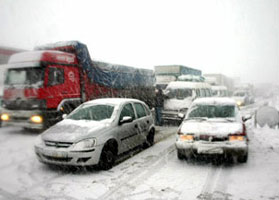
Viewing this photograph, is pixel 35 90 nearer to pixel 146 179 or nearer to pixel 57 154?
pixel 57 154

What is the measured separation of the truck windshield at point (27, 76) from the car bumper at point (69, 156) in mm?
4769

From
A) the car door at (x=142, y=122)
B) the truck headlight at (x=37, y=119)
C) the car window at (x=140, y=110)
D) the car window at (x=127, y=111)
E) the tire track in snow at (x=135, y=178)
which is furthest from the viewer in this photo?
the truck headlight at (x=37, y=119)

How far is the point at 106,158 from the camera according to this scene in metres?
5.98

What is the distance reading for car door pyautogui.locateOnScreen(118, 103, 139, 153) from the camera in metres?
6.62

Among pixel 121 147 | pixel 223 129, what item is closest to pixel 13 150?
pixel 121 147

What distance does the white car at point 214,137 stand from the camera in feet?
19.7

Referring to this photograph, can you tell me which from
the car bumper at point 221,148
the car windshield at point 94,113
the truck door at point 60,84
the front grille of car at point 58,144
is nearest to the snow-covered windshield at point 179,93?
the truck door at point 60,84

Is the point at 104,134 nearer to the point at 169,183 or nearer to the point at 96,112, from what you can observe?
the point at 96,112

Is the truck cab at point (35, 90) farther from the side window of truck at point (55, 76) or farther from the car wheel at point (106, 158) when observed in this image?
the car wheel at point (106, 158)

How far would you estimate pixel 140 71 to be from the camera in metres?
16.7

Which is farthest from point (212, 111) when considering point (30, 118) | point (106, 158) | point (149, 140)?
point (30, 118)

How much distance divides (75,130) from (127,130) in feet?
4.53

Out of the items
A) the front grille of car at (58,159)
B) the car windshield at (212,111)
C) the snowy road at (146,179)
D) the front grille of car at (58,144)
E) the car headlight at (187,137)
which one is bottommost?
the snowy road at (146,179)

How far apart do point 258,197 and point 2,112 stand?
29.1 feet
